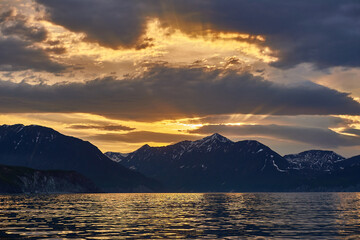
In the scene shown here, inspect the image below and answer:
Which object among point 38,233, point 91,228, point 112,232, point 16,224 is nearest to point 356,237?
point 112,232

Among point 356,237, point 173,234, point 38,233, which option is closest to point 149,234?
point 173,234

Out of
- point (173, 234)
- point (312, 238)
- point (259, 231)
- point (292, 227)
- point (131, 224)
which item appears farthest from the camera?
point (131, 224)

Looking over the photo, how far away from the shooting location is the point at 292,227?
7150cm

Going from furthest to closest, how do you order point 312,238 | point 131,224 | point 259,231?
point 131,224
point 259,231
point 312,238

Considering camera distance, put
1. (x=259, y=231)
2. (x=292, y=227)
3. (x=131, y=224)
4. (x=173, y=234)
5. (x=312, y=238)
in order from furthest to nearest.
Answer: (x=131, y=224), (x=292, y=227), (x=259, y=231), (x=173, y=234), (x=312, y=238)

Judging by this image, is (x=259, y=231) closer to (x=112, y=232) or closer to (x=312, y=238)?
(x=312, y=238)

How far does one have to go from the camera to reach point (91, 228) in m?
69.2

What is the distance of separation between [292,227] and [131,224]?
85.1 ft

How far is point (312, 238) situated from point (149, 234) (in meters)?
21.0

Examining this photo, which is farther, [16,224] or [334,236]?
[16,224]

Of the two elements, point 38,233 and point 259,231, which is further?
point 259,231

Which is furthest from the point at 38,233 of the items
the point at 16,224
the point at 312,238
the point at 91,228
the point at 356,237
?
the point at 356,237

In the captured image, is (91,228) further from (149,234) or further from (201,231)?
(201,231)

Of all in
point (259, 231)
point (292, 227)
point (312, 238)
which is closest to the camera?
point (312, 238)
